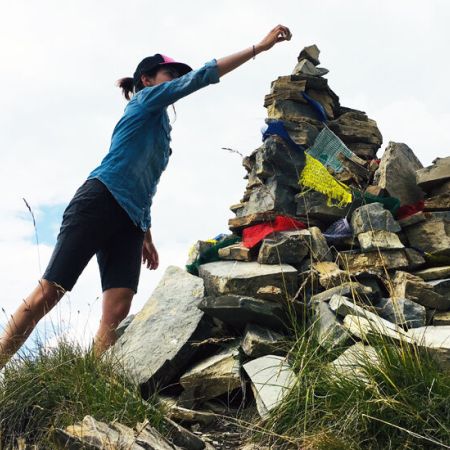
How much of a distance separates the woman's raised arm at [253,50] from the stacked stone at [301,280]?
1.48m

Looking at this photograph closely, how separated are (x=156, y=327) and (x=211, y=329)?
0.51 metres

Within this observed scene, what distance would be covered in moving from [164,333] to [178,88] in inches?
82.4

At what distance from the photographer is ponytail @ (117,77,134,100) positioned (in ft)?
20.8

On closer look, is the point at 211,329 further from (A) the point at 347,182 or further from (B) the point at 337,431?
(A) the point at 347,182

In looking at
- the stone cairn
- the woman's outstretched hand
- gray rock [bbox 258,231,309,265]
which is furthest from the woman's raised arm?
gray rock [bbox 258,231,309,265]

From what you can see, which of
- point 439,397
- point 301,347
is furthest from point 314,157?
point 439,397

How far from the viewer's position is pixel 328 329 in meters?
4.69

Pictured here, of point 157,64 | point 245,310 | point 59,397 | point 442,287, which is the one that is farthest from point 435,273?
point 59,397

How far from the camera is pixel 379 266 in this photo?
6.17 metres

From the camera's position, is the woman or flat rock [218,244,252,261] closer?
the woman

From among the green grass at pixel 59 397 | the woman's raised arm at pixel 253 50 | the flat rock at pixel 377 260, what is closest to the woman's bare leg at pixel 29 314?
the green grass at pixel 59 397

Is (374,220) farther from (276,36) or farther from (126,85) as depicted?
(126,85)

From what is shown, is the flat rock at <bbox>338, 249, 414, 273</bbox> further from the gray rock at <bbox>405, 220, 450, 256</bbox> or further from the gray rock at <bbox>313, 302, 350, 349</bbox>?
the gray rock at <bbox>313, 302, 350, 349</bbox>

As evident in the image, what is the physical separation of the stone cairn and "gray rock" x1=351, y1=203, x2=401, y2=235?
0.05 ft
